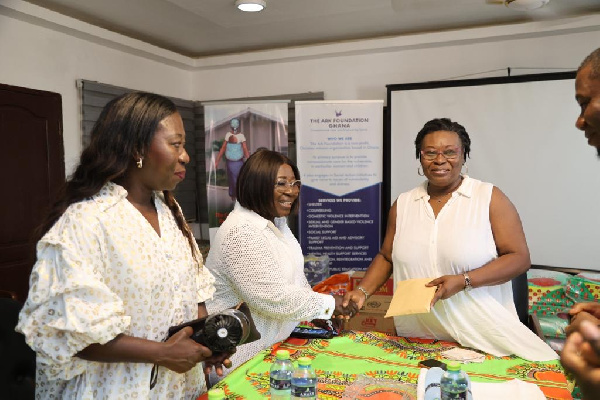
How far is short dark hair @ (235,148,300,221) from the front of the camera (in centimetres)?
200

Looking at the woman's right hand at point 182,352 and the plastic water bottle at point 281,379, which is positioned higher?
the woman's right hand at point 182,352

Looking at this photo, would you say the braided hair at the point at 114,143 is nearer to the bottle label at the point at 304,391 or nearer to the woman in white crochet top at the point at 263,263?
the woman in white crochet top at the point at 263,263

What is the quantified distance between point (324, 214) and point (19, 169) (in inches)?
107

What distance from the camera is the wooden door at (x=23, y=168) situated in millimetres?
3734

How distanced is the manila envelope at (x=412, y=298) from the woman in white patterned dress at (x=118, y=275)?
696 mm

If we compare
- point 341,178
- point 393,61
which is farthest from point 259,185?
point 393,61

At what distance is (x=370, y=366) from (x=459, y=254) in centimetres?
64

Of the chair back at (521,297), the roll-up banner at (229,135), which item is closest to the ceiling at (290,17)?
the roll-up banner at (229,135)

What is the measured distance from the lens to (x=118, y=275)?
1257 millimetres

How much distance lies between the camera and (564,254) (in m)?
4.32

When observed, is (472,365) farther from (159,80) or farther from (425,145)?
(159,80)

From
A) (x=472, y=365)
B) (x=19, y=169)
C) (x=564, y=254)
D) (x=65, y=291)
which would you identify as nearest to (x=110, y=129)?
(x=65, y=291)

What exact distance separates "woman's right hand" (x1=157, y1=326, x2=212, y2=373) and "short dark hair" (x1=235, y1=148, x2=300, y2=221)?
778 mm

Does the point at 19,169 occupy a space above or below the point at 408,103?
below
